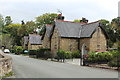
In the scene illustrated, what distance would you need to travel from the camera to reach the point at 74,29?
3766 centimetres

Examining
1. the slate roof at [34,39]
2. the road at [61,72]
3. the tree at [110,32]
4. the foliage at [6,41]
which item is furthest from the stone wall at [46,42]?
the foliage at [6,41]

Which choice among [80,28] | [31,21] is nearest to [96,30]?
[80,28]

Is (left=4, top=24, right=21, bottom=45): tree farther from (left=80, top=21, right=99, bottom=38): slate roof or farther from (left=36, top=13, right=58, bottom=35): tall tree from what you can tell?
(left=80, top=21, right=99, bottom=38): slate roof

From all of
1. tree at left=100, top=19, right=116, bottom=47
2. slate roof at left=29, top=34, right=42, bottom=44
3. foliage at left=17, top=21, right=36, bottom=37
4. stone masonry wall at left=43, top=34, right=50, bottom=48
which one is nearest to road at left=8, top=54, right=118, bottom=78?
stone masonry wall at left=43, top=34, right=50, bottom=48

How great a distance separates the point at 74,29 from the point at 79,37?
93.2 inches

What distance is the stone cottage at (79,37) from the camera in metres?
34.2

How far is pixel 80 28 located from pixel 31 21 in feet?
146

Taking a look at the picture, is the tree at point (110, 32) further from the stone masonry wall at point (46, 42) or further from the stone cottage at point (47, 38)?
the stone masonry wall at point (46, 42)

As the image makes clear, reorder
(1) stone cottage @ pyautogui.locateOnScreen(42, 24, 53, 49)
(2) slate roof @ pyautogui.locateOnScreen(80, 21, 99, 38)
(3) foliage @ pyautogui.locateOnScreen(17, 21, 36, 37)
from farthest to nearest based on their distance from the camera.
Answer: (3) foliage @ pyautogui.locateOnScreen(17, 21, 36, 37), (1) stone cottage @ pyautogui.locateOnScreen(42, 24, 53, 49), (2) slate roof @ pyautogui.locateOnScreen(80, 21, 99, 38)

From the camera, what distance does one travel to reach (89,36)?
33.4 metres

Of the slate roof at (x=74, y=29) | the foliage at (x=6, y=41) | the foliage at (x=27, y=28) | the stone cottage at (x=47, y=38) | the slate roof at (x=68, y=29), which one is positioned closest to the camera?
the slate roof at (x=74, y=29)

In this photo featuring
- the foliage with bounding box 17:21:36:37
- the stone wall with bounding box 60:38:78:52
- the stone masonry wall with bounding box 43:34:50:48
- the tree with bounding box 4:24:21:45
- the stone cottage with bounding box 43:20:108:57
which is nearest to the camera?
the stone cottage with bounding box 43:20:108:57

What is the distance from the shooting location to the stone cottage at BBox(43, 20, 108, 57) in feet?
112

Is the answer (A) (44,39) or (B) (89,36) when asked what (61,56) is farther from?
(A) (44,39)
